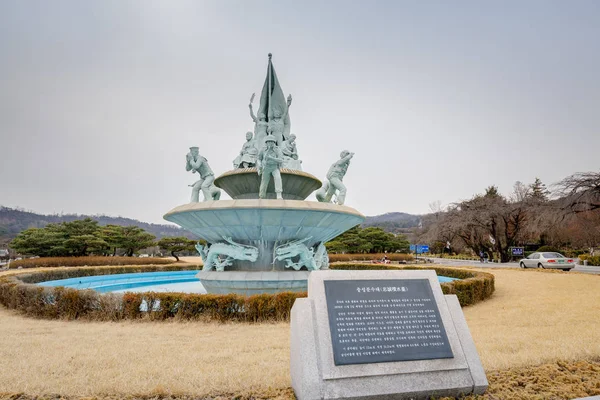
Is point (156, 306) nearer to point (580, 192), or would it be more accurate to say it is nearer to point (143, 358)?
point (143, 358)

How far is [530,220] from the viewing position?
111ft

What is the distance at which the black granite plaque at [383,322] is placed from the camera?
3.43 metres

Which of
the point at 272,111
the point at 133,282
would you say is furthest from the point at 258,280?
the point at 133,282

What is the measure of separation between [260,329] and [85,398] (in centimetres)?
359

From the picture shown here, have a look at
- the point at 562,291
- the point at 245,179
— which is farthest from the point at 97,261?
the point at 562,291

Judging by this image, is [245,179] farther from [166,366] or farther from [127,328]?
[166,366]

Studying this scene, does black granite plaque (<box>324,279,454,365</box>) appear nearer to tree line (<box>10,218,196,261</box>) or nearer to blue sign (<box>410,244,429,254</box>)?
tree line (<box>10,218,196,261</box>)

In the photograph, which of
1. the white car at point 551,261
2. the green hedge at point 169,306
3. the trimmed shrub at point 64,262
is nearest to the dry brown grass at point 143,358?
the green hedge at point 169,306

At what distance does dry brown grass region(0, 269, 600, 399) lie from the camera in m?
3.70

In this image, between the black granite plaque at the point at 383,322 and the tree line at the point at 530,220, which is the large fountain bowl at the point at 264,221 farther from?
the tree line at the point at 530,220

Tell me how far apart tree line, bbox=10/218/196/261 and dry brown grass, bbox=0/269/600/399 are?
25.9 meters

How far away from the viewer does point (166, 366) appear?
4.36m

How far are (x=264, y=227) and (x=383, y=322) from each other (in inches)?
236

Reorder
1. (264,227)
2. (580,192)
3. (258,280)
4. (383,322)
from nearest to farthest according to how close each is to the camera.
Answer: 1. (383,322)
2. (264,227)
3. (258,280)
4. (580,192)
